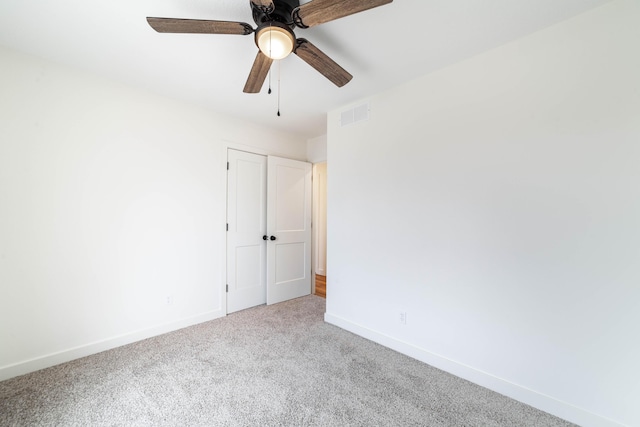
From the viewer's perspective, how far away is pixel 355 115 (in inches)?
112

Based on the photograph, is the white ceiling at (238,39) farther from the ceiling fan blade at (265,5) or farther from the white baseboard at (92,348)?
the white baseboard at (92,348)

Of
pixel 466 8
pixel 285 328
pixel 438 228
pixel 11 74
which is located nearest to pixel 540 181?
pixel 438 228

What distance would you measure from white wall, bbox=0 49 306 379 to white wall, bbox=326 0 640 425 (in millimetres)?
2082

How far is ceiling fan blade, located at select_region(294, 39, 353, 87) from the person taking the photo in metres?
1.52

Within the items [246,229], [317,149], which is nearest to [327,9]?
[246,229]

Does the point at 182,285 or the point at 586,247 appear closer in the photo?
the point at 586,247

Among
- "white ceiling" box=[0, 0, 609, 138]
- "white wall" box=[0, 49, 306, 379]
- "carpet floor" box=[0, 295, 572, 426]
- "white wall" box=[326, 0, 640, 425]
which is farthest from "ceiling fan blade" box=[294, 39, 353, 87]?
"carpet floor" box=[0, 295, 572, 426]

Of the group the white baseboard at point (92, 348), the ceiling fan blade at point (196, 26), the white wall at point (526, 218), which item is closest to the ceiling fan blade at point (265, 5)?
the ceiling fan blade at point (196, 26)

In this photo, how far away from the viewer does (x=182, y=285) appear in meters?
2.88

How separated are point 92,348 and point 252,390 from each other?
1634 millimetres

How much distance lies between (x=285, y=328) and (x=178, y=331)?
1.15 metres

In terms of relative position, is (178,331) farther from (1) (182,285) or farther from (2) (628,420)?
(2) (628,420)

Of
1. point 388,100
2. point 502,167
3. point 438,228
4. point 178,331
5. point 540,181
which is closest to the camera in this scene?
point 540,181

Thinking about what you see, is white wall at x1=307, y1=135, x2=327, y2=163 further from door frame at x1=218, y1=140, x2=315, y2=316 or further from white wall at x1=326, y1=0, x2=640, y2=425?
white wall at x1=326, y1=0, x2=640, y2=425
